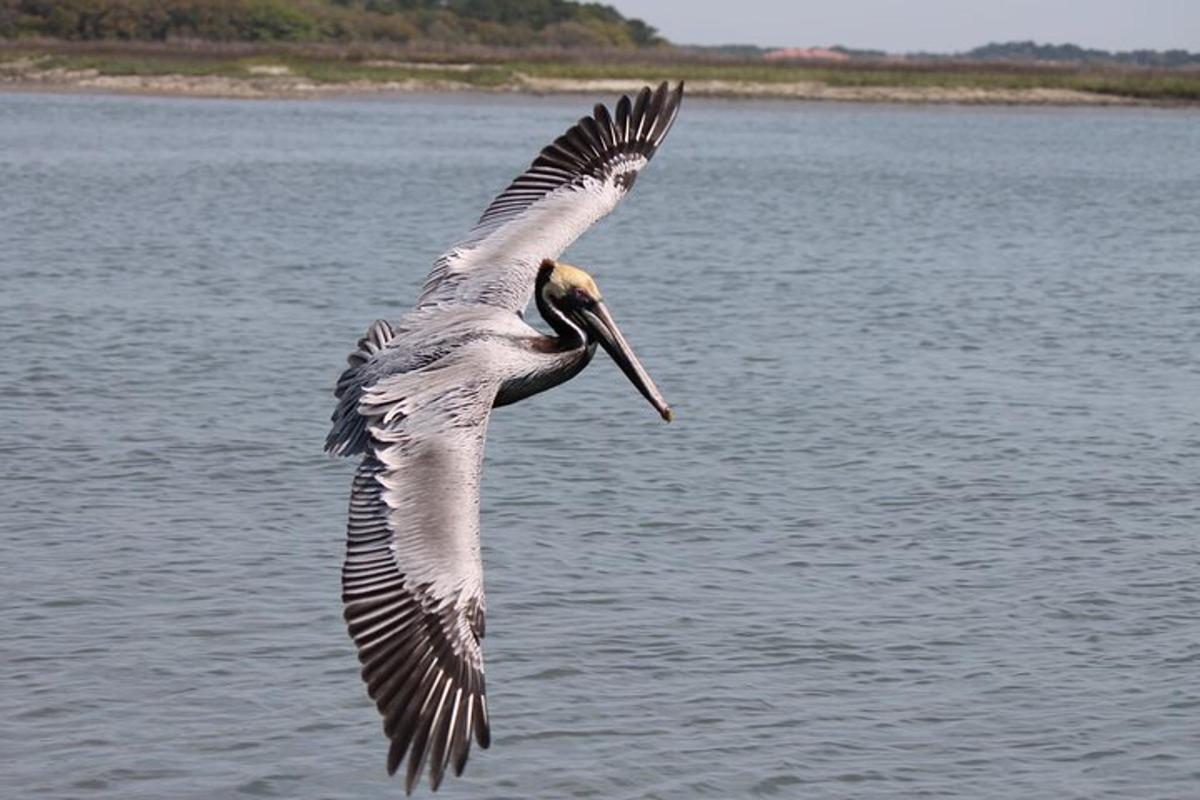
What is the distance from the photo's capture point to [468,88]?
251 ft

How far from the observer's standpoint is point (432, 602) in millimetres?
6297

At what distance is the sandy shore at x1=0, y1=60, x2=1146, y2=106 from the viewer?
70.0 meters

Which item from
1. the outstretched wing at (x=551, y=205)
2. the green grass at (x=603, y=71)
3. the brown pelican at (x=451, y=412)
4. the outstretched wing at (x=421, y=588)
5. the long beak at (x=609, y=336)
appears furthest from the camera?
the green grass at (x=603, y=71)

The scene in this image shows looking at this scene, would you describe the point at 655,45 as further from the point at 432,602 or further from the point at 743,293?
the point at 432,602

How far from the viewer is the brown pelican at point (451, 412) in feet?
20.3

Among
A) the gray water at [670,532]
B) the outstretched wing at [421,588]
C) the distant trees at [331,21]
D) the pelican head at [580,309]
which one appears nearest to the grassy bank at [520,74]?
the distant trees at [331,21]

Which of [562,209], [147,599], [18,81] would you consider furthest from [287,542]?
[18,81]

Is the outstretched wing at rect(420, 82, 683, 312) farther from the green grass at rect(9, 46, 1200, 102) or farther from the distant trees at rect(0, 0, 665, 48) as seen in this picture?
the distant trees at rect(0, 0, 665, 48)

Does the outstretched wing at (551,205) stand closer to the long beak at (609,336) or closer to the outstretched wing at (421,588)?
the long beak at (609,336)

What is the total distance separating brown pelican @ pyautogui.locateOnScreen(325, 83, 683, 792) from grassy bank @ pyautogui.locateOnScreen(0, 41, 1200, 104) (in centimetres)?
6337

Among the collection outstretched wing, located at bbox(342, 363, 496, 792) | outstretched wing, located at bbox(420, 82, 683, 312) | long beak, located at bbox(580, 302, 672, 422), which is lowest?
outstretched wing, located at bbox(342, 363, 496, 792)

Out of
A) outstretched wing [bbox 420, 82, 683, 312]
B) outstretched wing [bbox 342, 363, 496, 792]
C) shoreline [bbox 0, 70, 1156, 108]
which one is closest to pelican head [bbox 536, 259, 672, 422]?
outstretched wing [bbox 420, 82, 683, 312]

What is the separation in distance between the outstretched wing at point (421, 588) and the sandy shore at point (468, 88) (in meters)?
64.8

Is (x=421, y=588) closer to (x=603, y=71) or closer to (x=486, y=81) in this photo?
(x=486, y=81)
